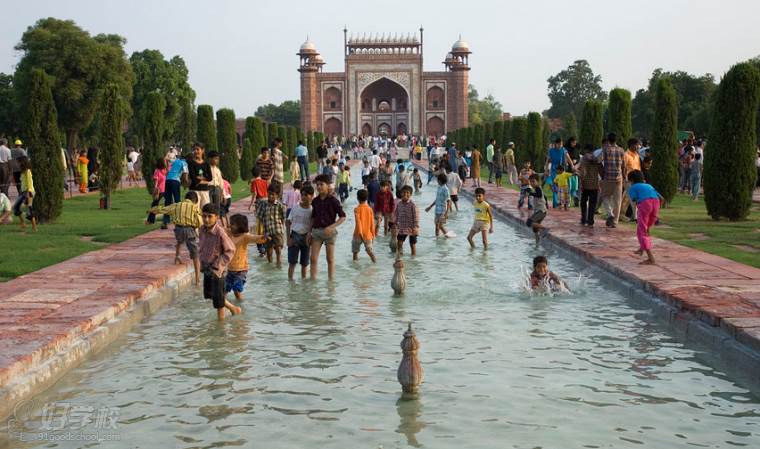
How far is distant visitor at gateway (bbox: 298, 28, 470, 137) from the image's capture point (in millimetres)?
61562

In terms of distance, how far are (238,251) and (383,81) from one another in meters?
58.8

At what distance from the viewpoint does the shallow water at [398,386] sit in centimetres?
395

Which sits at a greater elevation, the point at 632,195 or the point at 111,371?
the point at 632,195

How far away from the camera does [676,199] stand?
1606cm

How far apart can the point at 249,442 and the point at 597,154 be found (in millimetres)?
8434

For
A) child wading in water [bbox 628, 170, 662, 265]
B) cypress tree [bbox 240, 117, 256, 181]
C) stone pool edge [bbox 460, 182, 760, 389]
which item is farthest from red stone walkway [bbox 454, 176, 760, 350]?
cypress tree [bbox 240, 117, 256, 181]

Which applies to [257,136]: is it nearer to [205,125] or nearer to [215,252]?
[205,125]

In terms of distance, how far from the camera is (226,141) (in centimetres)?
2127

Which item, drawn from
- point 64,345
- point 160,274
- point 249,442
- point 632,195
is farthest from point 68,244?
point 249,442

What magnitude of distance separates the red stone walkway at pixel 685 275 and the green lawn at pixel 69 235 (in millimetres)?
5007

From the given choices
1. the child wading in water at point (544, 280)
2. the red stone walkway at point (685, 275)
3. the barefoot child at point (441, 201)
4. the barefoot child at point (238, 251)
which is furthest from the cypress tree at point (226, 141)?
the child wading in water at point (544, 280)

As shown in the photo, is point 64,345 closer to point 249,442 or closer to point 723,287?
point 249,442

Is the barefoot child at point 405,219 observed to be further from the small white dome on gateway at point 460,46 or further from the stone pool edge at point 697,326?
the small white dome on gateway at point 460,46

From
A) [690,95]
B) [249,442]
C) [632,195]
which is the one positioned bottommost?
[249,442]
